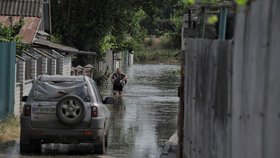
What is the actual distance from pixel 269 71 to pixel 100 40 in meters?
37.0

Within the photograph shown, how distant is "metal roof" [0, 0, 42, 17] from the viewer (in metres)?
27.6

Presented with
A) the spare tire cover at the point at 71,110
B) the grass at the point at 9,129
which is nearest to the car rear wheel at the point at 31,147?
the spare tire cover at the point at 71,110

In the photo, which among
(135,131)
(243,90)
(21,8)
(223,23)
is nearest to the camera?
Result: (243,90)

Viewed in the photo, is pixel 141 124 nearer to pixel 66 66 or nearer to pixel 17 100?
pixel 17 100

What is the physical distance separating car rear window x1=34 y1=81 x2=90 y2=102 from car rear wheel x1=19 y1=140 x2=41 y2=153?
33.9 inches

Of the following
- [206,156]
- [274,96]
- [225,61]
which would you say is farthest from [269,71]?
[206,156]

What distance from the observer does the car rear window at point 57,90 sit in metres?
13.9

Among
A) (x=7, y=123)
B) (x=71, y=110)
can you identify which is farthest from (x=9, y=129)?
(x=71, y=110)

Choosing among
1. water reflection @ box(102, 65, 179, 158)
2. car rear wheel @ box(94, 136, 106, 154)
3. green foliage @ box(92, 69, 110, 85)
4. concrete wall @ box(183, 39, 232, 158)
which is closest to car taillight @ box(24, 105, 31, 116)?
car rear wheel @ box(94, 136, 106, 154)

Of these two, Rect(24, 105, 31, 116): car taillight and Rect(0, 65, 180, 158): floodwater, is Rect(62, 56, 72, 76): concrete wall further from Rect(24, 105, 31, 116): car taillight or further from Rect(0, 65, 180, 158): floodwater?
Rect(24, 105, 31, 116): car taillight

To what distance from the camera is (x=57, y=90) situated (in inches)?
558

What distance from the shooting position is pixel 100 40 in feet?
136

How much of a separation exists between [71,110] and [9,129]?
3.80 metres

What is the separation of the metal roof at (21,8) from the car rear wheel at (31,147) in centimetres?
1391
